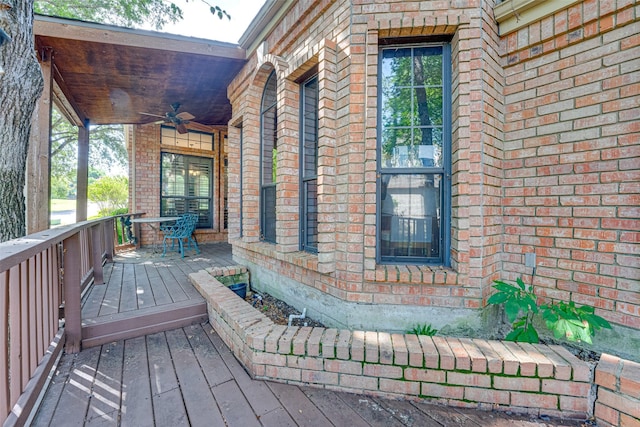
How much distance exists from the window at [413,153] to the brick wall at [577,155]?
1.89 ft

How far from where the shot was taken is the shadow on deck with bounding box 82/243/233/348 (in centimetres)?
229

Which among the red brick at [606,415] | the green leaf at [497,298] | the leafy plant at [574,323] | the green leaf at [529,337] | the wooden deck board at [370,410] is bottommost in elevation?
the wooden deck board at [370,410]

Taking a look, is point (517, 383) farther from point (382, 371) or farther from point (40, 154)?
point (40, 154)

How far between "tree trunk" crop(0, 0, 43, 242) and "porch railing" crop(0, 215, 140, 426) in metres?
0.51

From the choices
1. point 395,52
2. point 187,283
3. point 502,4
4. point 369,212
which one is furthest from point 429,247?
point 187,283

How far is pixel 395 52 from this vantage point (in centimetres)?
235

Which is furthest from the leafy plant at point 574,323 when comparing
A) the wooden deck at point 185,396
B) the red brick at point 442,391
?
the red brick at point 442,391

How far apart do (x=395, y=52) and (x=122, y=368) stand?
316cm

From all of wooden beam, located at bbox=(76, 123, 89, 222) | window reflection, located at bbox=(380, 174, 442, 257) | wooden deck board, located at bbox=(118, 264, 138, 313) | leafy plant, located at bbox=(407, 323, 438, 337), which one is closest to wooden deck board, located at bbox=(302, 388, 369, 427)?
leafy plant, located at bbox=(407, 323, 438, 337)

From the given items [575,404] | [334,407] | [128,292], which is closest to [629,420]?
[575,404]

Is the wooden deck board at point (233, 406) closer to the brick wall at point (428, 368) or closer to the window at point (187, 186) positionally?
the brick wall at point (428, 368)

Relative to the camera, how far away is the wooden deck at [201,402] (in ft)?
4.84

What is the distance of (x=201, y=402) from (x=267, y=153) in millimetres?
2775

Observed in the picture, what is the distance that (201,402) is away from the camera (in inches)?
63.1
